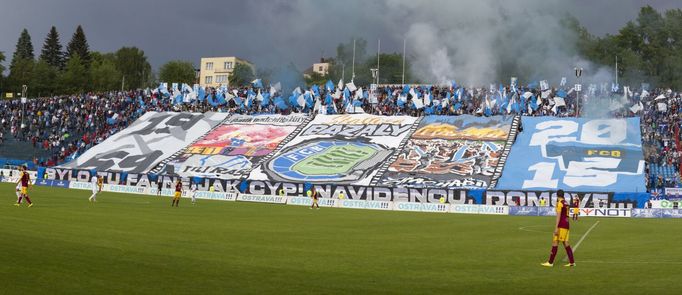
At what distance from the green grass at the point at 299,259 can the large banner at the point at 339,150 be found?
121 ft

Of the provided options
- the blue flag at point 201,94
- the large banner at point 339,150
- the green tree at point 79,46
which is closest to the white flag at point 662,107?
the large banner at point 339,150

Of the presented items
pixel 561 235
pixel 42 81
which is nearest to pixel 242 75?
pixel 42 81

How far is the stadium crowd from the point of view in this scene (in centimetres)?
7400

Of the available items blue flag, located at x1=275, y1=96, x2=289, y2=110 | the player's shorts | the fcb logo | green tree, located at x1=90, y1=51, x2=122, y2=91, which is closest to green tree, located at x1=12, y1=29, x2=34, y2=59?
green tree, located at x1=90, y1=51, x2=122, y2=91

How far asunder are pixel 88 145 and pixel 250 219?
5776 centimetres

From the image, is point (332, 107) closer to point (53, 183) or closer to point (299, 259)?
point (53, 183)

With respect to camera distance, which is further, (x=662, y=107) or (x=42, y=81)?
(x=42, y=81)

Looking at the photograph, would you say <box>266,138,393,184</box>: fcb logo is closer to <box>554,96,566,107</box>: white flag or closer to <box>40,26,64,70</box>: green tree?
<box>554,96,566,107</box>: white flag

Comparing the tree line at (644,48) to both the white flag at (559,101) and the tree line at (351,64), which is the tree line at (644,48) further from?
the white flag at (559,101)

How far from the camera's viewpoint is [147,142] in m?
85.2

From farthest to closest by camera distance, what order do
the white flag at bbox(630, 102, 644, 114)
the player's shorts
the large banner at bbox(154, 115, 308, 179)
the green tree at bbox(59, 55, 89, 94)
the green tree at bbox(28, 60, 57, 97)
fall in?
the green tree at bbox(59, 55, 89, 94) < the green tree at bbox(28, 60, 57, 97) < the large banner at bbox(154, 115, 308, 179) < the white flag at bbox(630, 102, 644, 114) < the player's shorts

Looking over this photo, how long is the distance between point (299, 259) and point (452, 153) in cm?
5389

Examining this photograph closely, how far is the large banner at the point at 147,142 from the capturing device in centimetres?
7962

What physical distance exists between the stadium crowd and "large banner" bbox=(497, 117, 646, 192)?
245 centimetres
